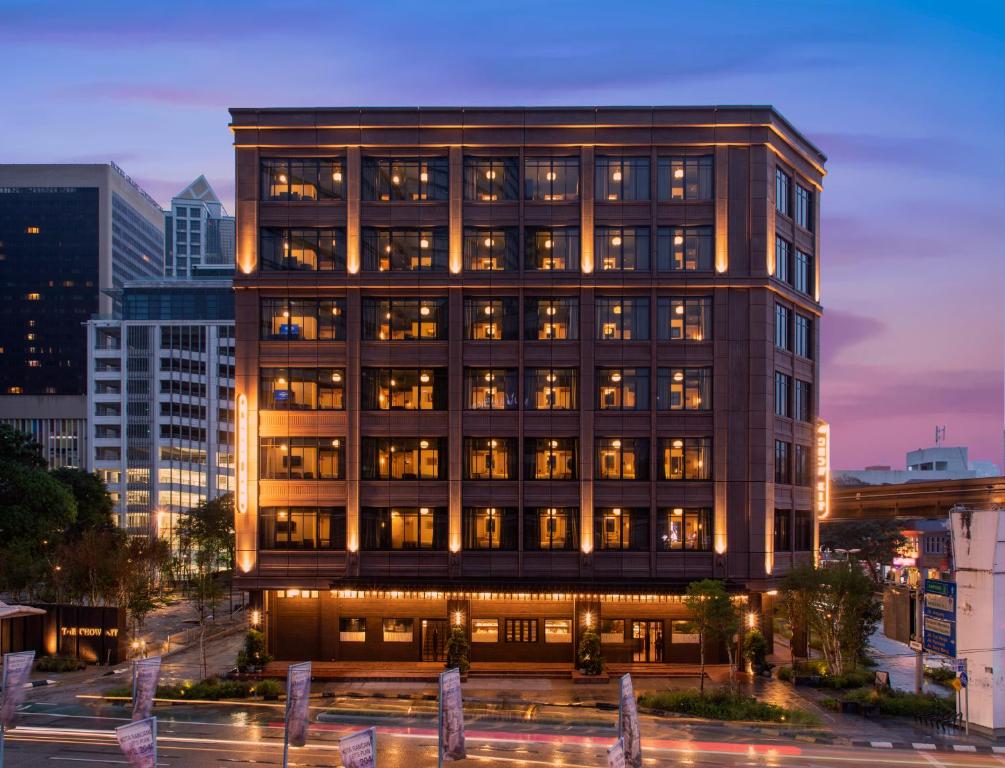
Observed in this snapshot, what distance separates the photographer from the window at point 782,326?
56250 millimetres

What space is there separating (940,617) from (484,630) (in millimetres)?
23472

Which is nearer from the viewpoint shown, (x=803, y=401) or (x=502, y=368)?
(x=502, y=368)

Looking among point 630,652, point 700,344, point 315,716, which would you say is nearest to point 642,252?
point 700,344

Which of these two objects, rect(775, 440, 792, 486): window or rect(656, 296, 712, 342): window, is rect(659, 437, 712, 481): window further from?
rect(656, 296, 712, 342): window

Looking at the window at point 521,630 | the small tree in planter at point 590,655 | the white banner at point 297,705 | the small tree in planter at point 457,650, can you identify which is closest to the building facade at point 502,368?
the window at point 521,630

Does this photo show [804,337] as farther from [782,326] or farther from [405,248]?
[405,248]

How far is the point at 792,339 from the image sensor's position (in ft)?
189

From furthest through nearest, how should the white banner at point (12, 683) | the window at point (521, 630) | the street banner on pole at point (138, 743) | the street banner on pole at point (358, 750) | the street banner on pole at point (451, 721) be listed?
the window at point (521, 630) → the white banner at point (12, 683) → the street banner on pole at point (451, 721) → the street banner on pole at point (358, 750) → the street banner on pole at point (138, 743)

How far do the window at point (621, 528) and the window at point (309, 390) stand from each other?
16.4 metres

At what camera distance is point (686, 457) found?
177 feet

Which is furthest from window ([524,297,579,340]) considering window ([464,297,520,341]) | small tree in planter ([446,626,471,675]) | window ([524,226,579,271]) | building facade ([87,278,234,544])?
building facade ([87,278,234,544])

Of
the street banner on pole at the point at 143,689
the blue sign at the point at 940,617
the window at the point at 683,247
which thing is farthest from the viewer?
the window at the point at 683,247

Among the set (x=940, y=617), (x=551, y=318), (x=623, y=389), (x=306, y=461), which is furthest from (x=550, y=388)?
(x=940, y=617)

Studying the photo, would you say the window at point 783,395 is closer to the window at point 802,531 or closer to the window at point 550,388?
the window at point 802,531
